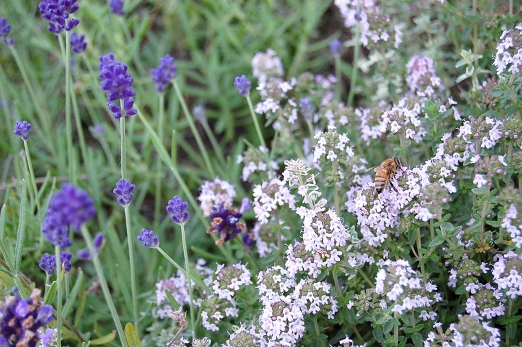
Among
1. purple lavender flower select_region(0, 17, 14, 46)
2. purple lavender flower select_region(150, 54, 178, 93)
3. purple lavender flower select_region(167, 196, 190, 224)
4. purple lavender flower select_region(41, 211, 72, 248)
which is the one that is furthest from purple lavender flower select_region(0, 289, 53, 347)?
purple lavender flower select_region(0, 17, 14, 46)

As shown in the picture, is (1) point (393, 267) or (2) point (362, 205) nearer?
(1) point (393, 267)

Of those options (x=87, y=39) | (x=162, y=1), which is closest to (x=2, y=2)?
(x=87, y=39)

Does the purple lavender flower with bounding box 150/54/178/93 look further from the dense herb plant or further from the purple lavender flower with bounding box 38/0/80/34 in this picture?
the purple lavender flower with bounding box 38/0/80/34

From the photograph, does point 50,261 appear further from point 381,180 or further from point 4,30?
point 4,30

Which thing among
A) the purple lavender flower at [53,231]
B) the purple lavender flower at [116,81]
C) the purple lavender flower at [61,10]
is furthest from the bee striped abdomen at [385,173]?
the purple lavender flower at [61,10]

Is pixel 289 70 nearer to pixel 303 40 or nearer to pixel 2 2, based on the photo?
pixel 303 40

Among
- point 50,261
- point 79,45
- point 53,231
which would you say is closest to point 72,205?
point 53,231
